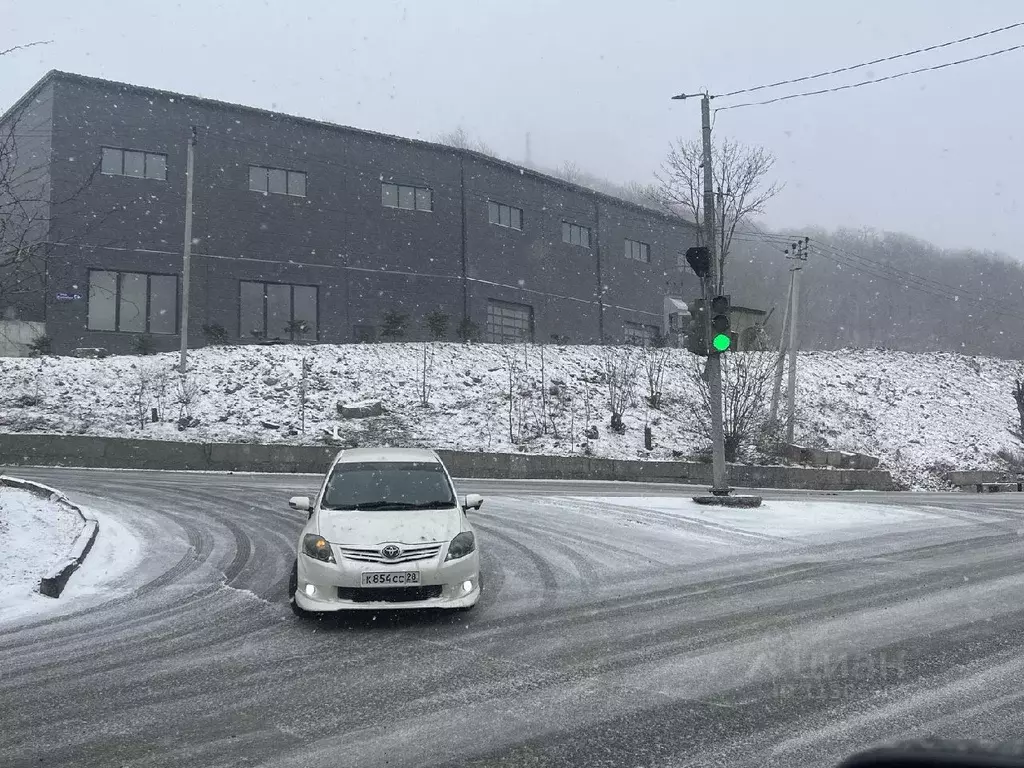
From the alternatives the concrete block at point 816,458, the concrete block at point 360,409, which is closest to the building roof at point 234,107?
the concrete block at point 360,409

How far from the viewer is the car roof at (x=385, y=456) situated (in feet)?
30.2

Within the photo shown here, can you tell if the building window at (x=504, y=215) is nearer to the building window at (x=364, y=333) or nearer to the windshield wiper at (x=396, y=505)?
the building window at (x=364, y=333)

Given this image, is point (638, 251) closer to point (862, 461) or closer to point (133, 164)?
point (862, 461)

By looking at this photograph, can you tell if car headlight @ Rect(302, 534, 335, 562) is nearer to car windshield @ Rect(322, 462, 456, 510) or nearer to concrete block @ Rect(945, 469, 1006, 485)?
car windshield @ Rect(322, 462, 456, 510)

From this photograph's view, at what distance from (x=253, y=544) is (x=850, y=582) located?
24.9ft

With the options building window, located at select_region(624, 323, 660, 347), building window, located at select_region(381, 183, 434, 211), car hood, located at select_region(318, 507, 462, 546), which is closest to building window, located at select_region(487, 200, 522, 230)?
building window, located at select_region(381, 183, 434, 211)

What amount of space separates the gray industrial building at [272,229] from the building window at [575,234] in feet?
0.41

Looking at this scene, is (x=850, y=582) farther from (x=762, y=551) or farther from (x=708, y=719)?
(x=708, y=719)

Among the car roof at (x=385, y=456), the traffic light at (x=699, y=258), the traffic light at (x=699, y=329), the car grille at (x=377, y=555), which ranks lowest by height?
the car grille at (x=377, y=555)

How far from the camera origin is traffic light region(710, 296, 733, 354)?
46.7 ft

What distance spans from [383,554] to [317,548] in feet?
2.07

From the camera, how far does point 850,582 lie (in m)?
9.16

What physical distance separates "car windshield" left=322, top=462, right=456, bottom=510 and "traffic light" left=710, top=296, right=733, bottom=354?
6.89 meters

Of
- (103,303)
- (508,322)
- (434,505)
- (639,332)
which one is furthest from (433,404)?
(639,332)
